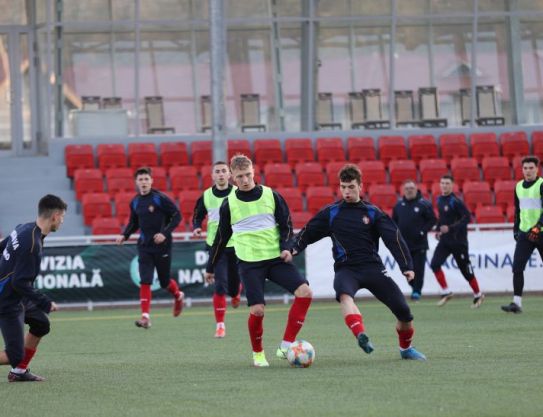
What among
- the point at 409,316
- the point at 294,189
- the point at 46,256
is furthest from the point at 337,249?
the point at 294,189

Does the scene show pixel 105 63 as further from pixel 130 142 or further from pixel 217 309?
pixel 217 309

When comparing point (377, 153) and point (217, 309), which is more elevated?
point (377, 153)

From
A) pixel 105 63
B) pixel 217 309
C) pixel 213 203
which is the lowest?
pixel 217 309

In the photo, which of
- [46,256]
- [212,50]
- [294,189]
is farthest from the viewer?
[294,189]

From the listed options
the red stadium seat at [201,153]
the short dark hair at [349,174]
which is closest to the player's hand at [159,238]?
the short dark hair at [349,174]

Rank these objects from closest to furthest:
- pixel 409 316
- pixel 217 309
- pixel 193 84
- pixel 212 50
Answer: pixel 409 316 → pixel 217 309 → pixel 212 50 → pixel 193 84

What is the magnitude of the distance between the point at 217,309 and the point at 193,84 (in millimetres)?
17396

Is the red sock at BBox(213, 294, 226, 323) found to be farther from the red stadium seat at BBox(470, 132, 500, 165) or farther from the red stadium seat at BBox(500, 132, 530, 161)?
the red stadium seat at BBox(500, 132, 530, 161)

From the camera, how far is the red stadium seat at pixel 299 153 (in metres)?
29.5

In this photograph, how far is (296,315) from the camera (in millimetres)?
11383

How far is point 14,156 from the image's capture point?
32.3 metres

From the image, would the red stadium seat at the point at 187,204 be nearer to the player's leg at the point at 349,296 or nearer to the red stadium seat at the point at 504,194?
the red stadium seat at the point at 504,194

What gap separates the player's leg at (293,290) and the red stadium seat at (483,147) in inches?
754

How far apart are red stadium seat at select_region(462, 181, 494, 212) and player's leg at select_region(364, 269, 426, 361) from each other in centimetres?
1684
